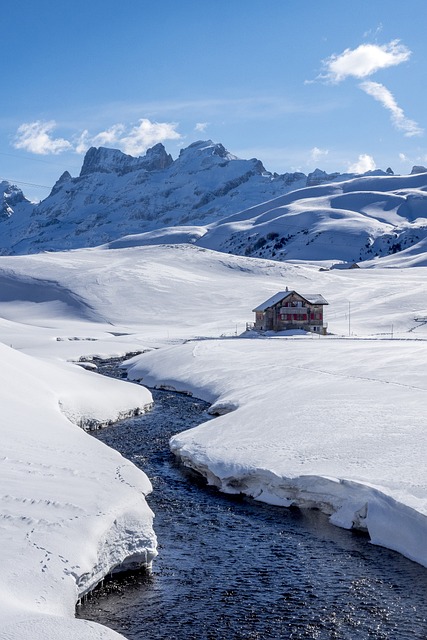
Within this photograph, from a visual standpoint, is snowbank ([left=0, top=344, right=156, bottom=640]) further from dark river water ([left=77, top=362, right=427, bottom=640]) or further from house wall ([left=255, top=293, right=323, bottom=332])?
house wall ([left=255, top=293, right=323, bottom=332])

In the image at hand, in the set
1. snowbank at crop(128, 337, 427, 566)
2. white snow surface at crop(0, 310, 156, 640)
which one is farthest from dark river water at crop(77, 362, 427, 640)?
white snow surface at crop(0, 310, 156, 640)

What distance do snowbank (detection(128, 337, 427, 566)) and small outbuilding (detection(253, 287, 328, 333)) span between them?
37.9 m

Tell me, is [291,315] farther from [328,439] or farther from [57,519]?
[57,519]

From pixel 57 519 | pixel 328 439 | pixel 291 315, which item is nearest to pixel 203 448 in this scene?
pixel 328 439

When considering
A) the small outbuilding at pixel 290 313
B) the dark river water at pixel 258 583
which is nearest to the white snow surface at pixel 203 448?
the dark river water at pixel 258 583

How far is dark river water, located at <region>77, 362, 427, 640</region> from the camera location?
1523 cm

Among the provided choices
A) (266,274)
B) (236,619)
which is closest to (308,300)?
(266,274)

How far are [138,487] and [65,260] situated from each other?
131 meters

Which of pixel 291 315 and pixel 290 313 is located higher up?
pixel 290 313

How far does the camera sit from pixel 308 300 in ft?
292

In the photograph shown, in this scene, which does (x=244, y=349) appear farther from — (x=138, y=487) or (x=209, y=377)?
(x=138, y=487)

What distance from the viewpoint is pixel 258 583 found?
17.5m

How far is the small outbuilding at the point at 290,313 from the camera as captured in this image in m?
88.2

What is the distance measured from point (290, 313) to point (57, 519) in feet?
240
